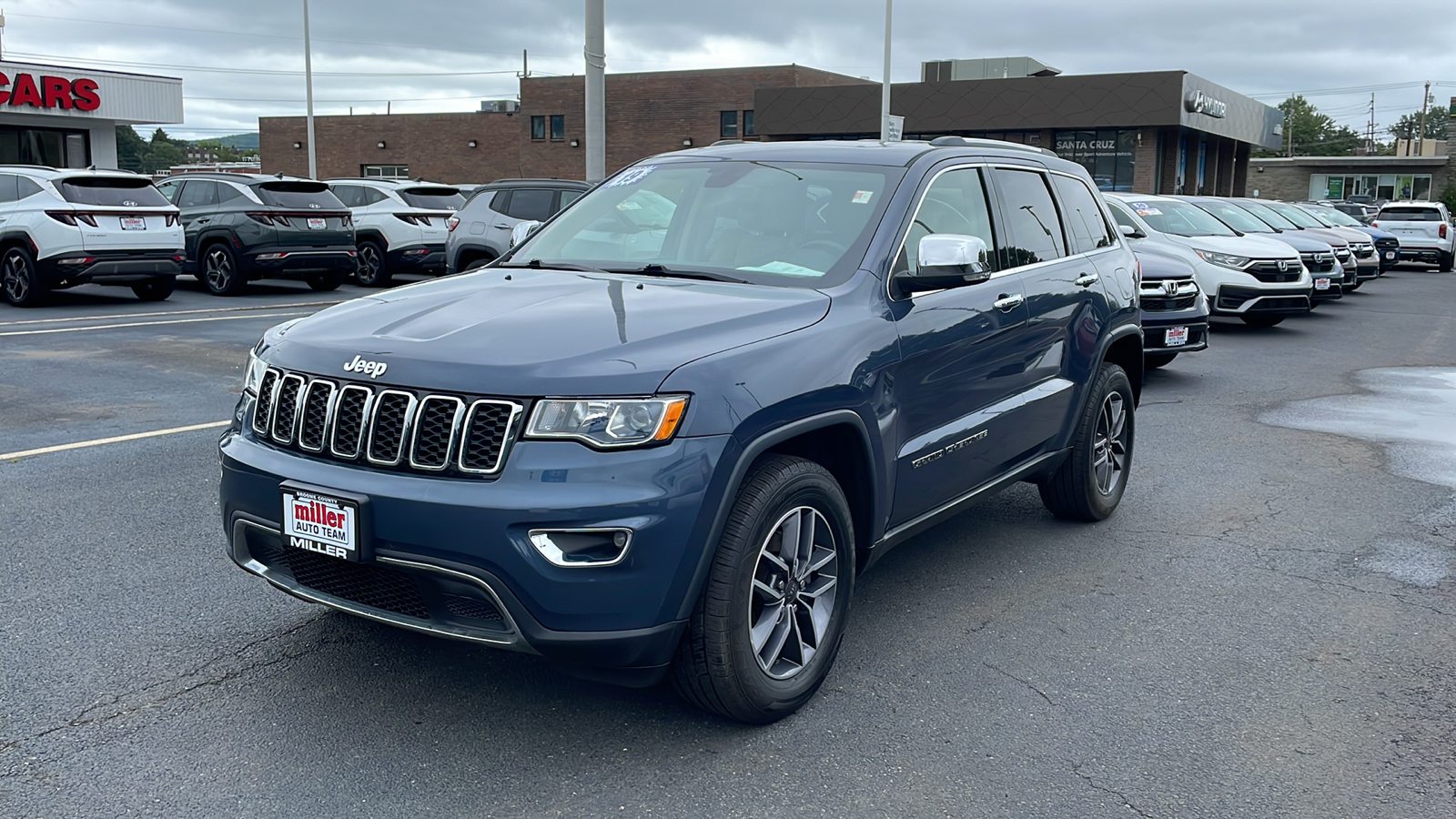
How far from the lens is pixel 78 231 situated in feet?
49.2

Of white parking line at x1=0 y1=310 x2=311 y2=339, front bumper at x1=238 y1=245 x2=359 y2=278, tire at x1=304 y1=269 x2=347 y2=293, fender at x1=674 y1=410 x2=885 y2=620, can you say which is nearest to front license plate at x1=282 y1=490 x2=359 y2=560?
fender at x1=674 y1=410 x2=885 y2=620

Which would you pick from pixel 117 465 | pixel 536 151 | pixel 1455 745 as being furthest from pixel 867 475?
pixel 536 151

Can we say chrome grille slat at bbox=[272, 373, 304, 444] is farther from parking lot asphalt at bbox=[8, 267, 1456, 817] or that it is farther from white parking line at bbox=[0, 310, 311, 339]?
white parking line at bbox=[0, 310, 311, 339]

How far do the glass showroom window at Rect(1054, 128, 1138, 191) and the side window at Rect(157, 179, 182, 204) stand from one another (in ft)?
99.3

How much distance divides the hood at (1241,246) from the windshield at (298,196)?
11.6 m

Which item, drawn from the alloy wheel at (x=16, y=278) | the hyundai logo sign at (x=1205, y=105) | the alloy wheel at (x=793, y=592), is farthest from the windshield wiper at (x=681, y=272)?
the hyundai logo sign at (x=1205, y=105)

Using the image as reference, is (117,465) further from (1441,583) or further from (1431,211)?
(1431,211)

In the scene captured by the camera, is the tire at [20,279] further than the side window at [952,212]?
Yes

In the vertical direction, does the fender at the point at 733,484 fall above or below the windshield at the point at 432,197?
below

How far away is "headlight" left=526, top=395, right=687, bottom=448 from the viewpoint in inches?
129

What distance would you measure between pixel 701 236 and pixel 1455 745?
118 inches

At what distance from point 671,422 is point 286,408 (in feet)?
3.99

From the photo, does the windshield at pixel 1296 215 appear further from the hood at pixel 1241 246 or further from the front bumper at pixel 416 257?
the front bumper at pixel 416 257

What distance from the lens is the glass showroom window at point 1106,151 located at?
1647 inches
